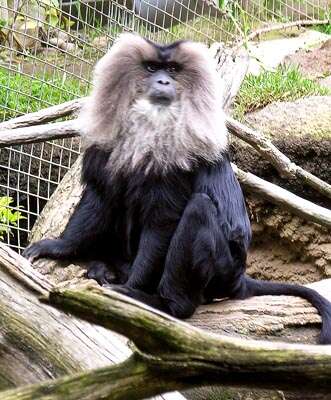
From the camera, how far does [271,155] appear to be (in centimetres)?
468

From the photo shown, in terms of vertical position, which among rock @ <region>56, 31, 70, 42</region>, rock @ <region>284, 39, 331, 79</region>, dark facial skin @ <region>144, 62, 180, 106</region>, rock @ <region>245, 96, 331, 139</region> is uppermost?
rock @ <region>284, 39, 331, 79</region>

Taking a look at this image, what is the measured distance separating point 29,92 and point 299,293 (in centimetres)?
267

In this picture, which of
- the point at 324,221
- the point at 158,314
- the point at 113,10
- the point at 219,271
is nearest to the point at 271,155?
the point at 324,221

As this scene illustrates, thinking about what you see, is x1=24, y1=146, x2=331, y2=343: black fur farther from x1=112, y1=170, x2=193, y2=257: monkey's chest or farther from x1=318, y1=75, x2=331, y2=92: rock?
x1=318, y1=75, x2=331, y2=92: rock

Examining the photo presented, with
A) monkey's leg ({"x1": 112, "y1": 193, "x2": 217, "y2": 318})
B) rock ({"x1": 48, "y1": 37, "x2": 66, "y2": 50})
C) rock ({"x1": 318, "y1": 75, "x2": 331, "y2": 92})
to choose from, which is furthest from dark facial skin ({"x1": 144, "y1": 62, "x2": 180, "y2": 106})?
rock ({"x1": 318, "y1": 75, "x2": 331, "y2": 92})

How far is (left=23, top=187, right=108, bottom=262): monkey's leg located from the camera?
147 inches

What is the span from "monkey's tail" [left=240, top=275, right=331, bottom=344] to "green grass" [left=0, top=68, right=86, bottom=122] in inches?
93.6

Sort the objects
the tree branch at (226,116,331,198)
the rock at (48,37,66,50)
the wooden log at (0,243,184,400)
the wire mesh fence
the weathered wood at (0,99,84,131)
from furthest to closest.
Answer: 1. the rock at (48,37,66,50)
2. the wire mesh fence
3. the tree branch at (226,116,331,198)
4. the weathered wood at (0,99,84,131)
5. the wooden log at (0,243,184,400)

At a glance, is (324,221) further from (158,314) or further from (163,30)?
(158,314)

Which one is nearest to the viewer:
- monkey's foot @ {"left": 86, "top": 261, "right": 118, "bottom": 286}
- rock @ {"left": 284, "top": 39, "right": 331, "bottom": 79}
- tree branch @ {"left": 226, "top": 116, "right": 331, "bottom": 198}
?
monkey's foot @ {"left": 86, "top": 261, "right": 118, "bottom": 286}

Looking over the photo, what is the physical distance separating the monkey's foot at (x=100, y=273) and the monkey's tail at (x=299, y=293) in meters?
0.54

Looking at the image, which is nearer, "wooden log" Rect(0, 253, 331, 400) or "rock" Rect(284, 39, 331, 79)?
"wooden log" Rect(0, 253, 331, 400)

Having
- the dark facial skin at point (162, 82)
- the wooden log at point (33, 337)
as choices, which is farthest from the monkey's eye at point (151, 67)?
the wooden log at point (33, 337)

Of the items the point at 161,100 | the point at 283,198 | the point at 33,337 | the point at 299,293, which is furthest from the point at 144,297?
the point at 283,198
